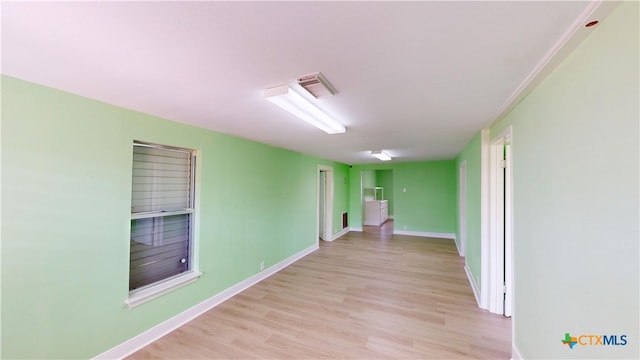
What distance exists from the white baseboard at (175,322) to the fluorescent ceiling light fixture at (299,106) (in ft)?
8.48

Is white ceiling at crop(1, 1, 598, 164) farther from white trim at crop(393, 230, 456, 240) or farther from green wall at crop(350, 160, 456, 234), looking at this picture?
white trim at crop(393, 230, 456, 240)

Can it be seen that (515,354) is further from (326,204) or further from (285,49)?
(326,204)

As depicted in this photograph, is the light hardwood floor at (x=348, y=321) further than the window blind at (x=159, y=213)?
No

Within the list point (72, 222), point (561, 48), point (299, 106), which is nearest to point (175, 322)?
point (72, 222)

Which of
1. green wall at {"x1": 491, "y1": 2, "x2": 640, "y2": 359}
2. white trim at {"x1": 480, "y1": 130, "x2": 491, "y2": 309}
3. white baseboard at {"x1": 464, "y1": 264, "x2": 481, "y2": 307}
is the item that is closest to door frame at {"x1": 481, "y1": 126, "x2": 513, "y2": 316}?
white trim at {"x1": 480, "y1": 130, "x2": 491, "y2": 309}

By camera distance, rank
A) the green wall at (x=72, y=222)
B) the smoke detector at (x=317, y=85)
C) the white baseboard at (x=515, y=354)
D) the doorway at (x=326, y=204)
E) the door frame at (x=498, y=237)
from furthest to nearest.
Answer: the doorway at (x=326, y=204), the door frame at (x=498, y=237), the white baseboard at (x=515, y=354), the green wall at (x=72, y=222), the smoke detector at (x=317, y=85)

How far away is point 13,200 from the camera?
1573 mm

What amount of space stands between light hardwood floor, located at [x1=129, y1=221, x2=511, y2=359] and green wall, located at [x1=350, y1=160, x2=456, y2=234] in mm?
2946

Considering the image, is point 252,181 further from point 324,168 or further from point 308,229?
point 324,168

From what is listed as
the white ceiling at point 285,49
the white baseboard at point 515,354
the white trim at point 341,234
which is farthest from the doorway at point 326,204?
the white baseboard at point 515,354

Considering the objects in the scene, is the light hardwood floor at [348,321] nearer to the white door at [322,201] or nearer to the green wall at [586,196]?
the green wall at [586,196]

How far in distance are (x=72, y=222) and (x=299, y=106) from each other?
6.73ft

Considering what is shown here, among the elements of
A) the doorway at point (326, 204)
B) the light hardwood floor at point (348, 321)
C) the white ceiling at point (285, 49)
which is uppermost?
the white ceiling at point (285, 49)

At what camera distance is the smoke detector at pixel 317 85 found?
4.85 ft
